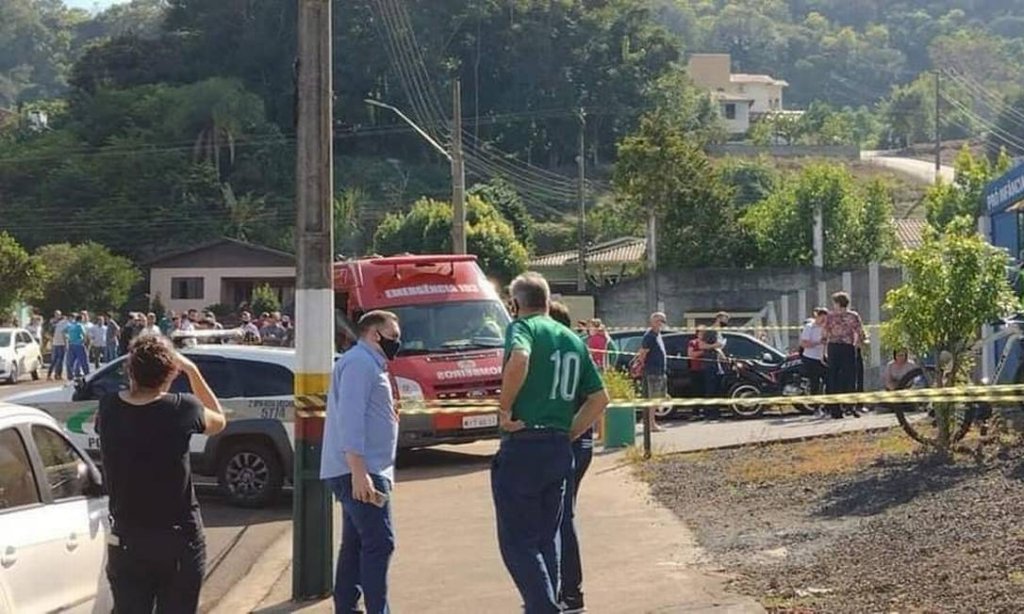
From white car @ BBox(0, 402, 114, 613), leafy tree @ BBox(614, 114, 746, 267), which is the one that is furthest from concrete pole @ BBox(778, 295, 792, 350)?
white car @ BBox(0, 402, 114, 613)

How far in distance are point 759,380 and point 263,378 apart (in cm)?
1070

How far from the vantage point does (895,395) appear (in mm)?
13344

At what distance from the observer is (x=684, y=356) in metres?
23.8

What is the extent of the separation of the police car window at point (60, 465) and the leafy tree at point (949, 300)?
8.54 metres

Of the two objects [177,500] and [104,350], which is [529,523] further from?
[104,350]

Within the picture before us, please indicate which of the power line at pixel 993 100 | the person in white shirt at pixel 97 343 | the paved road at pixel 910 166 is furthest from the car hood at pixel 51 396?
the power line at pixel 993 100

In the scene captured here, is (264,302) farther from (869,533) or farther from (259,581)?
(869,533)

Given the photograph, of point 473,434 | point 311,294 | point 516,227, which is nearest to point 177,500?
point 311,294

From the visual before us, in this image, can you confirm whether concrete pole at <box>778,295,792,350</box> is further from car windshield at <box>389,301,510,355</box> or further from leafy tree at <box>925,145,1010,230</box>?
leafy tree at <box>925,145,1010,230</box>

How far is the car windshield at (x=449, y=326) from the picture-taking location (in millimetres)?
18078

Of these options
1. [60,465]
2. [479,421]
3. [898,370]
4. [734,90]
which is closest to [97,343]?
[479,421]

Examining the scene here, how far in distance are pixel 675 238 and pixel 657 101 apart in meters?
44.7

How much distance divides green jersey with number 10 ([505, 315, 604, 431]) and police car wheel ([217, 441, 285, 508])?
7.10 m

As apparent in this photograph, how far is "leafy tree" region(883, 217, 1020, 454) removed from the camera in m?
13.6
